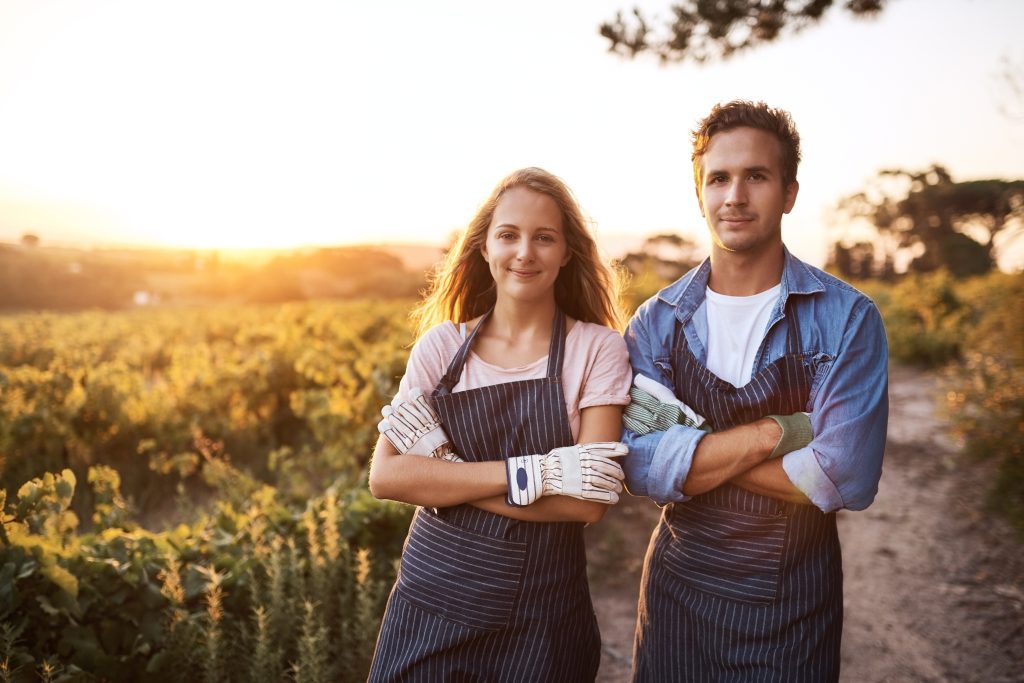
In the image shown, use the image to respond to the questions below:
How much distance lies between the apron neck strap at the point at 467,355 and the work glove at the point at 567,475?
26 cm

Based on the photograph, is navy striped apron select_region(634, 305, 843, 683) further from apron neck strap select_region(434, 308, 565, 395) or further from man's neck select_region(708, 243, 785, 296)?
apron neck strap select_region(434, 308, 565, 395)

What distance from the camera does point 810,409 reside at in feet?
6.25

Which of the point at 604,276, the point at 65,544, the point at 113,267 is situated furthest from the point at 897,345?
the point at 113,267

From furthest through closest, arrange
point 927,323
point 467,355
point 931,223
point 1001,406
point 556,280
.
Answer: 1. point 931,223
2. point 927,323
3. point 1001,406
4. point 556,280
5. point 467,355

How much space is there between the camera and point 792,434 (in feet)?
6.01

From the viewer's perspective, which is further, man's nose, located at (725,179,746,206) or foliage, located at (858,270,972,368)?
foliage, located at (858,270,972,368)

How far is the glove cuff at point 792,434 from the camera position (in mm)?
1827

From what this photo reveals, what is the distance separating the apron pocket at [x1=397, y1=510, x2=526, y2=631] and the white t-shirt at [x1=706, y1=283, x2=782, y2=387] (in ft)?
2.61

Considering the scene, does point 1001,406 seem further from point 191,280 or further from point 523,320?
point 191,280

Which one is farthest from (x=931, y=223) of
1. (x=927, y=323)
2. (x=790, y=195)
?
(x=790, y=195)

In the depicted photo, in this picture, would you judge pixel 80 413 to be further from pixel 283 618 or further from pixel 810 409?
pixel 810 409

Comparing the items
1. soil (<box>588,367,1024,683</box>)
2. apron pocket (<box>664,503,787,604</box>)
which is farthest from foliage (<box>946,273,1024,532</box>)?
apron pocket (<box>664,503,787,604</box>)

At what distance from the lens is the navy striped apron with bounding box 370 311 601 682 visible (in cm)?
186

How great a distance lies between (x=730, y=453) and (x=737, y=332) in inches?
15.6
